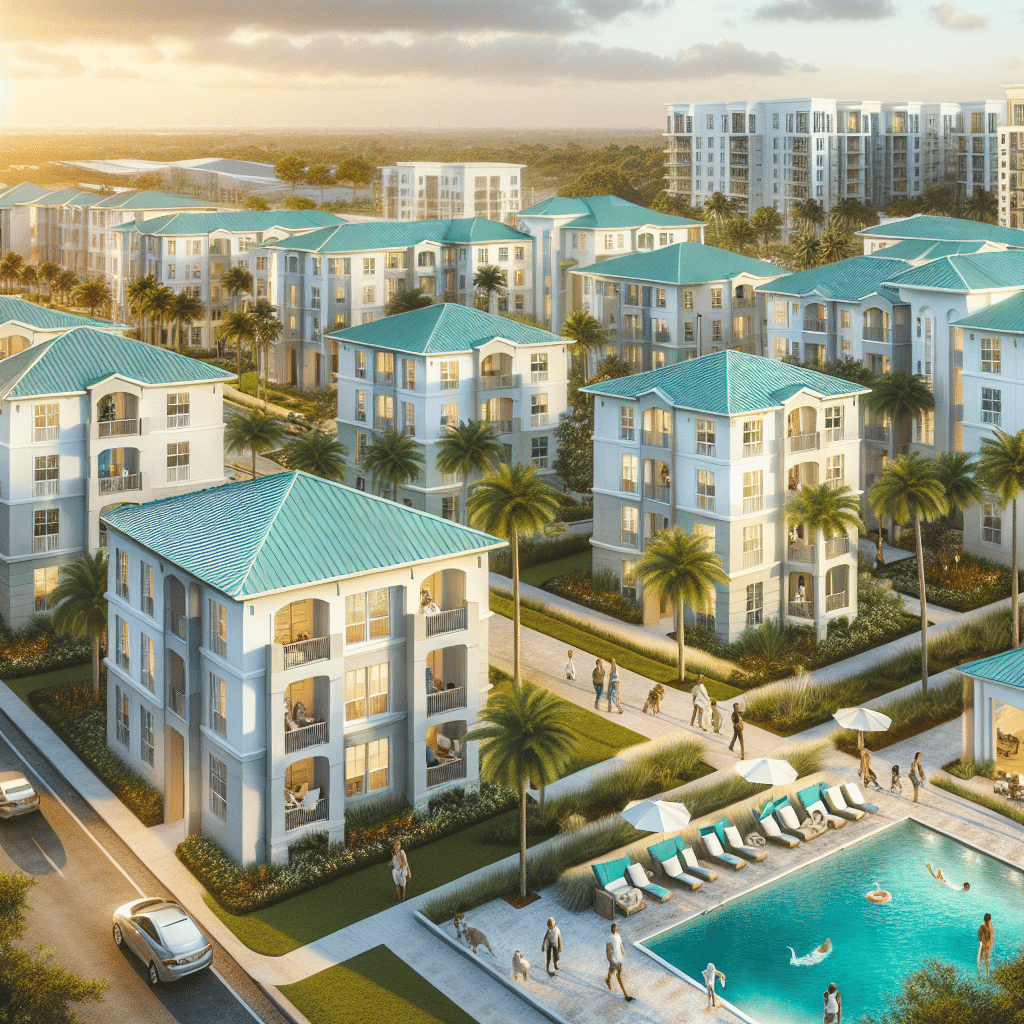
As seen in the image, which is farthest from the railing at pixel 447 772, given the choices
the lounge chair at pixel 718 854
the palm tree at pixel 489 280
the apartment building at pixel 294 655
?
the palm tree at pixel 489 280

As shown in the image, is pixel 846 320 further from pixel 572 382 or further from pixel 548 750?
pixel 548 750

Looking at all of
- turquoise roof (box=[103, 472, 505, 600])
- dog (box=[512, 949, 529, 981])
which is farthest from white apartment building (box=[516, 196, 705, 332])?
dog (box=[512, 949, 529, 981])

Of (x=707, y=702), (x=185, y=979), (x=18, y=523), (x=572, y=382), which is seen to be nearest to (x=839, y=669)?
(x=707, y=702)

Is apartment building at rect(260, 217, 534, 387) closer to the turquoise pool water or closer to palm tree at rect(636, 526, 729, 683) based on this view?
palm tree at rect(636, 526, 729, 683)

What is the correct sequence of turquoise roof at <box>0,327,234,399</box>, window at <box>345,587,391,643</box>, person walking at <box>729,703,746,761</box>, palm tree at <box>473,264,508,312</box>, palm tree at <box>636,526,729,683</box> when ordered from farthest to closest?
palm tree at <box>473,264,508,312</box> < turquoise roof at <box>0,327,234,399</box> < palm tree at <box>636,526,729,683</box> < person walking at <box>729,703,746,761</box> < window at <box>345,587,391,643</box>

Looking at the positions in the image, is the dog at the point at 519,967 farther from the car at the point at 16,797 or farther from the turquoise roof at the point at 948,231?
the turquoise roof at the point at 948,231

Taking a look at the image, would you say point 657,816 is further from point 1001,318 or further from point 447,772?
point 1001,318

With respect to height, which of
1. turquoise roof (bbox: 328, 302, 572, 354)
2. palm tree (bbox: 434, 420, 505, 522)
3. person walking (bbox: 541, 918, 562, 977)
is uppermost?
turquoise roof (bbox: 328, 302, 572, 354)
